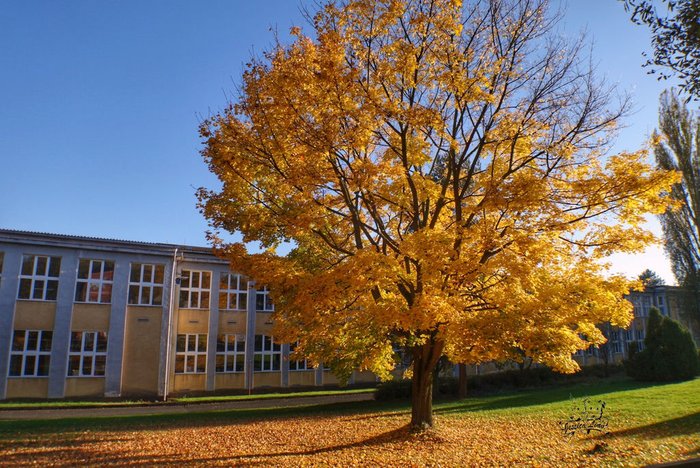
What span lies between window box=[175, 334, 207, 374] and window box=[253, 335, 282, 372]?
3596 millimetres

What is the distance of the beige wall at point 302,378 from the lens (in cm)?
3469

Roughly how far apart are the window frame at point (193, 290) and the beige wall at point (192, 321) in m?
0.33

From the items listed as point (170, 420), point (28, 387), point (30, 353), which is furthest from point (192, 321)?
point (170, 420)

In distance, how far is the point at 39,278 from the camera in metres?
27.6

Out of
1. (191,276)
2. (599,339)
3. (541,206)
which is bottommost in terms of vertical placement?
(599,339)

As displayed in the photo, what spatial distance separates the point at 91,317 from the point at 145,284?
3.46 m

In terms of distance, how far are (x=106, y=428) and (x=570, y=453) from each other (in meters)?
13.5

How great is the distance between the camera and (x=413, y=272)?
1103cm

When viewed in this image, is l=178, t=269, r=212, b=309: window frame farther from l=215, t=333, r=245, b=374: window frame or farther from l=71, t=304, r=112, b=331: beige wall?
l=71, t=304, r=112, b=331: beige wall

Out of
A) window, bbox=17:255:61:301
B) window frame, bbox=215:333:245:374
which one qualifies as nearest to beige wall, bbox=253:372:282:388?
window frame, bbox=215:333:245:374

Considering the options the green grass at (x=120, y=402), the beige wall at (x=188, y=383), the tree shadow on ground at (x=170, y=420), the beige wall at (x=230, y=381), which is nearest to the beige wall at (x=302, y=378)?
the green grass at (x=120, y=402)

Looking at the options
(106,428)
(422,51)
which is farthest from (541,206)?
(106,428)

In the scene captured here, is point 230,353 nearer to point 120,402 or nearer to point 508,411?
point 120,402

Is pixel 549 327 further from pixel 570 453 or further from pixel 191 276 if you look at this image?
pixel 191 276
